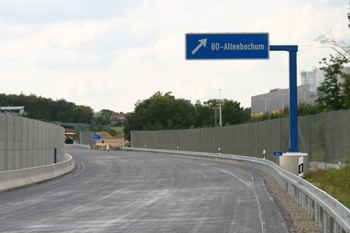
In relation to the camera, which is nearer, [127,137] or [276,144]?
[276,144]

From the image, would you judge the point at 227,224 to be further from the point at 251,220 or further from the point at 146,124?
the point at 146,124

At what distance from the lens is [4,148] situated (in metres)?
20.8

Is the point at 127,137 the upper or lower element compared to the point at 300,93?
lower

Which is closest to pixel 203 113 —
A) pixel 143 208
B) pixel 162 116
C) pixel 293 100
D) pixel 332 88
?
pixel 162 116

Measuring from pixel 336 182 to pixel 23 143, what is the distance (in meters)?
14.4

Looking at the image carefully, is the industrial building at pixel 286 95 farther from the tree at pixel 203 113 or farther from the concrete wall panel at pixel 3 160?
the concrete wall panel at pixel 3 160

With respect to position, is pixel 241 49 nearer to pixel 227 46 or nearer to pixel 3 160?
pixel 227 46

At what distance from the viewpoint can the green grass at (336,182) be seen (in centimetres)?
1548

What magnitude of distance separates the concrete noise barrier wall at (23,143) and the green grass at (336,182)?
13.1m

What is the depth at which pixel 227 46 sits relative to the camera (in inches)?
949

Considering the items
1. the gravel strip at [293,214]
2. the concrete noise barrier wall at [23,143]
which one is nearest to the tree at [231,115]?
the concrete noise barrier wall at [23,143]

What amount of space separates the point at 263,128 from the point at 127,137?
9279 centimetres

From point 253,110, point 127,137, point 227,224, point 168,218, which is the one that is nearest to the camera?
point 227,224


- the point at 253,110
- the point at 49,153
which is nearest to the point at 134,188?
the point at 49,153
